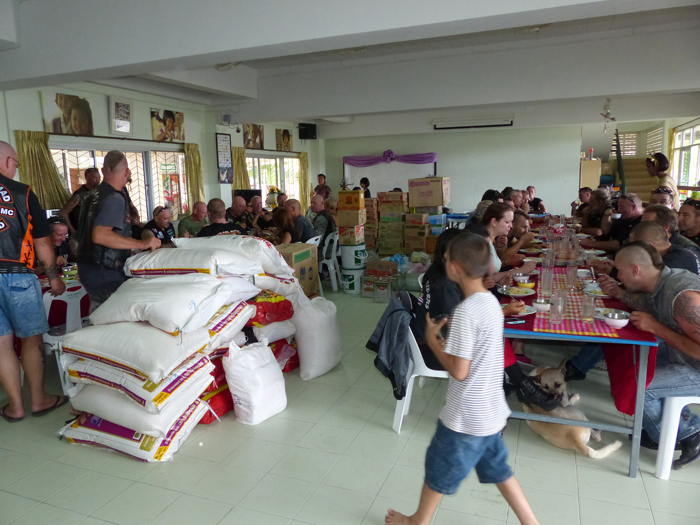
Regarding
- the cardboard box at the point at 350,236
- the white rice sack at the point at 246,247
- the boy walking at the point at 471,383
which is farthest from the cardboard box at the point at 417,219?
the boy walking at the point at 471,383

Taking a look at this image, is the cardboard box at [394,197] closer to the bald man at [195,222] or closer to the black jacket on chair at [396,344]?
the bald man at [195,222]

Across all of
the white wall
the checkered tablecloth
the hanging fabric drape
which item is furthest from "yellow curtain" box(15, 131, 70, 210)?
the white wall

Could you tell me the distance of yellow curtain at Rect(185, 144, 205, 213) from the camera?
856cm

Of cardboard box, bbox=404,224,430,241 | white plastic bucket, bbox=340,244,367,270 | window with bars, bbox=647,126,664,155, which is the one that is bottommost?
white plastic bucket, bbox=340,244,367,270

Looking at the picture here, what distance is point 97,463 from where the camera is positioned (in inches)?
105

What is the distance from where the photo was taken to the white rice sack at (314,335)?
11.7ft

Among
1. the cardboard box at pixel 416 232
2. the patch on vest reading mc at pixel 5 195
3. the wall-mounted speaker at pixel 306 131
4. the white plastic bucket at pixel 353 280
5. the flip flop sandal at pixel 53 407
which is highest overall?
the wall-mounted speaker at pixel 306 131

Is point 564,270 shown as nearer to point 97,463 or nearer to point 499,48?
point 97,463

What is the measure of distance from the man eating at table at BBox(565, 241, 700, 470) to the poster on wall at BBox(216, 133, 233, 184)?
7711 millimetres

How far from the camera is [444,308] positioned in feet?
8.61

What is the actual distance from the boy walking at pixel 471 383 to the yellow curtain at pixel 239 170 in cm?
824

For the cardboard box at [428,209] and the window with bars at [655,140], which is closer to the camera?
the cardboard box at [428,209]

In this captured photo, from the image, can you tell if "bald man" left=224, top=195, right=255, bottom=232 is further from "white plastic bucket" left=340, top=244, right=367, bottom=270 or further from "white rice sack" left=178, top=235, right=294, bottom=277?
"white rice sack" left=178, top=235, right=294, bottom=277

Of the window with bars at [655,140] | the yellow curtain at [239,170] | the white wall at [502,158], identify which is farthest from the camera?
the window with bars at [655,140]
